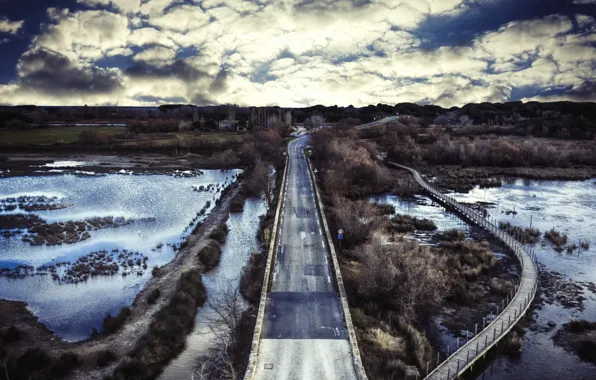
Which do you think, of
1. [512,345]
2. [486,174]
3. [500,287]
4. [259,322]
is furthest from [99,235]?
[486,174]

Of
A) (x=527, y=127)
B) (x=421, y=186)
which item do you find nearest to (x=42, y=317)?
(x=421, y=186)

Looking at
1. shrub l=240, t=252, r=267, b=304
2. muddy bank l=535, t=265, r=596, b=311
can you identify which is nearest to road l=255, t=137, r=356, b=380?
shrub l=240, t=252, r=267, b=304

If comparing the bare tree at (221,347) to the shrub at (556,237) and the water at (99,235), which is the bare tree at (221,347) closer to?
the water at (99,235)

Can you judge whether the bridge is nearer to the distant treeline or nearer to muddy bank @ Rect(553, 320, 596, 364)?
muddy bank @ Rect(553, 320, 596, 364)

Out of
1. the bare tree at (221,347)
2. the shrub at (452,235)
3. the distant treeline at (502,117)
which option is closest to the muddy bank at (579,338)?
the shrub at (452,235)

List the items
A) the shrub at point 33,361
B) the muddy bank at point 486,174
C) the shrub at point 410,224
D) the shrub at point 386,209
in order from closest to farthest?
the shrub at point 33,361, the shrub at point 410,224, the shrub at point 386,209, the muddy bank at point 486,174

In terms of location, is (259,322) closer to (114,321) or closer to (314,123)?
(114,321)

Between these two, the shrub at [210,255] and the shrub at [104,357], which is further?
the shrub at [210,255]
